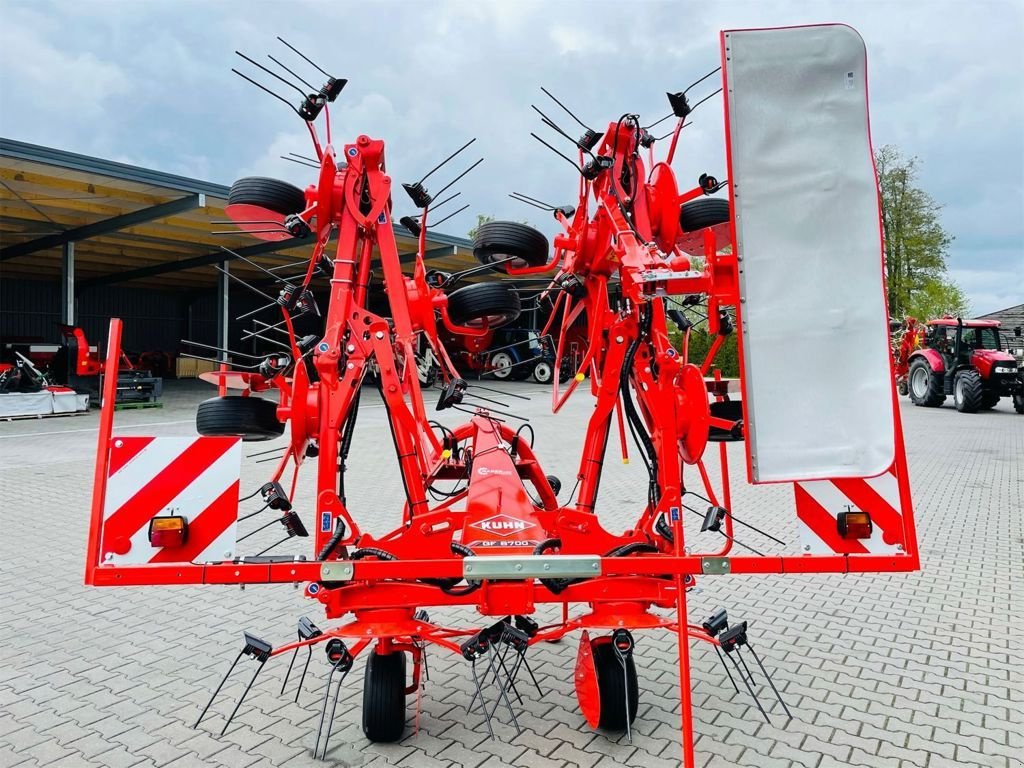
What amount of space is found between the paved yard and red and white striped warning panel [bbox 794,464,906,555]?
0.89 metres

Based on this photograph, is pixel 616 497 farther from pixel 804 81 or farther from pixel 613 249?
pixel 804 81

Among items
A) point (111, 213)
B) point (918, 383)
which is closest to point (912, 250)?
point (918, 383)

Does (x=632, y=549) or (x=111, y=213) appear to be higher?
(x=111, y=213)

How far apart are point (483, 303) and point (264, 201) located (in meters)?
1.21

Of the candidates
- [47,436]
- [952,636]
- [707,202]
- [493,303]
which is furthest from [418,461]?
[47,436]

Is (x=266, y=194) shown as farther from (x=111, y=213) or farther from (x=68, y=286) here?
(x=68, y=286)

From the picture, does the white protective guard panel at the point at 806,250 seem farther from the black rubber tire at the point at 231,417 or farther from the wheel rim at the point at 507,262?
the black rubber tire at the point at 231,417

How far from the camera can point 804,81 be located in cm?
261

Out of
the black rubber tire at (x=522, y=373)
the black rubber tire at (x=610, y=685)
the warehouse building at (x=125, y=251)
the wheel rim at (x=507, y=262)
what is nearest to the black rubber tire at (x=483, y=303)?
the wheel rim at (x=507, y=262)

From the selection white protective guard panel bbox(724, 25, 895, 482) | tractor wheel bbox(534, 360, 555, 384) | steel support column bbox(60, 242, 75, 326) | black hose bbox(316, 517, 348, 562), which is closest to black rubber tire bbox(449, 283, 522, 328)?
black hose bbox(316, 517, 348, 562)

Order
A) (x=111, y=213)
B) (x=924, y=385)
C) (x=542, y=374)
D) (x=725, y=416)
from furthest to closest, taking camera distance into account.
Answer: (x=542, y=374)
(x=924, y=385)
(x=111, y=213)
(x=725, y=416)

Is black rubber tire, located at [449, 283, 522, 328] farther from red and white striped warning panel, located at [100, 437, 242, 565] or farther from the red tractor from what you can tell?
the red tractor

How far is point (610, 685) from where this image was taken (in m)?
3.21

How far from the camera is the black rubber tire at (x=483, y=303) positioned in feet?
13.1
